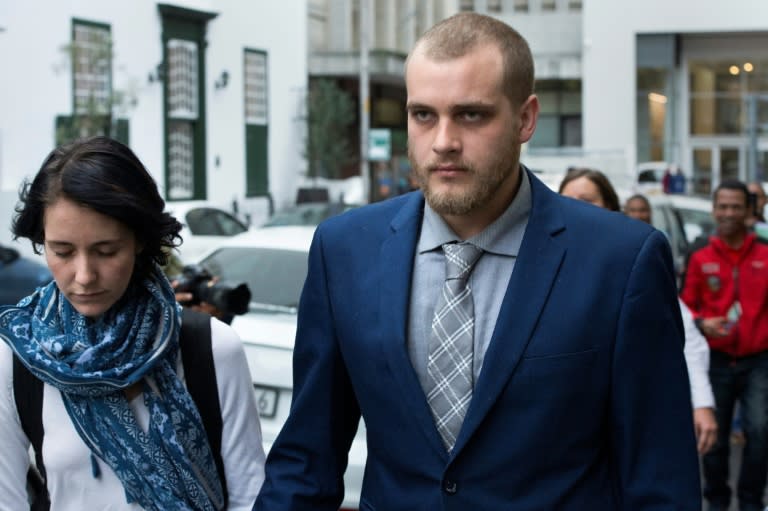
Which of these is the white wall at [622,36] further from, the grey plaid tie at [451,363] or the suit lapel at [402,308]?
the grey plaid tie at [451,363]

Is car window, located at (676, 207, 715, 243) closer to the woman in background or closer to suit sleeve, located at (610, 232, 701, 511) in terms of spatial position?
the woman in background

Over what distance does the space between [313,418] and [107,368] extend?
493mm

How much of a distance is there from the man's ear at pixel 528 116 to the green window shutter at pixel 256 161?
38003 millimetres

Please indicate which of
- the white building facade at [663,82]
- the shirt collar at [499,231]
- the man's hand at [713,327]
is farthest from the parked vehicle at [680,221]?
the white building facade at [663,82]

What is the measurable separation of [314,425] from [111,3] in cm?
3151

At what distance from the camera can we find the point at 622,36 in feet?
154

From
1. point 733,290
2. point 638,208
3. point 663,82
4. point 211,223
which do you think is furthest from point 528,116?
point 663,82

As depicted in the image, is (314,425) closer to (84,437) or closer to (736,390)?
(84,437)

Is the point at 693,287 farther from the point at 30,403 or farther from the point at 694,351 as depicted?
the point at 30,403

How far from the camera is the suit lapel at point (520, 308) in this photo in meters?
2.97

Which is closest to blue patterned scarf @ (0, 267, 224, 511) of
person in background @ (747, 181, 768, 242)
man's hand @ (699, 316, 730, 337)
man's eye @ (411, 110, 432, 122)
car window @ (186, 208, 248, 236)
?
man's eye @ (411, 110, 432, 122)

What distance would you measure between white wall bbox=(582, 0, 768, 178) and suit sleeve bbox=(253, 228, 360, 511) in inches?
1734

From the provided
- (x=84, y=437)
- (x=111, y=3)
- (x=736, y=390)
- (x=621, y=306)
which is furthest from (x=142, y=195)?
(x=111, y=3)

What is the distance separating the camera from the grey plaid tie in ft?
9.97
